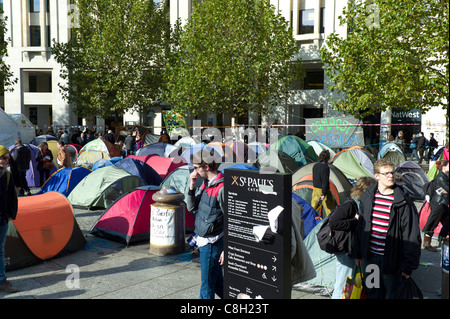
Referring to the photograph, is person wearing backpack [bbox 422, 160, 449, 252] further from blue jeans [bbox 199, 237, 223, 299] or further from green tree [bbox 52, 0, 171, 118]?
green tree [bbox 52, 0, 171, 118]

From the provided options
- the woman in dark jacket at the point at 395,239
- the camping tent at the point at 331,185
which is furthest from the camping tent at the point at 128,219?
the woman in dark jacket at the point at 395,239

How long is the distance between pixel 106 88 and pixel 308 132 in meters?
16.1

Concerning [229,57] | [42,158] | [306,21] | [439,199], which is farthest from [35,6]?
[439,199]

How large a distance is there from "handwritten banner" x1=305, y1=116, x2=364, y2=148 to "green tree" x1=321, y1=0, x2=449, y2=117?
0.94 metres

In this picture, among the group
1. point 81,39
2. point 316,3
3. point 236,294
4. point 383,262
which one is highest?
point 316,3

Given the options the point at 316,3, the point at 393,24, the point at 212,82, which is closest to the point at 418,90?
the point at 393,24

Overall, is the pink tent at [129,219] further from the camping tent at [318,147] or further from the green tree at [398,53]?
the green tree at [398,53]

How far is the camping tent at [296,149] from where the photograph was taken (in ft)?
54.7

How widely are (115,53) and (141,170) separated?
18.7 metres

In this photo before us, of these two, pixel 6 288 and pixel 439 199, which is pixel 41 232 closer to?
pixel 6 288

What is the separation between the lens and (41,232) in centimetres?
747

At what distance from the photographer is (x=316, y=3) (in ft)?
104
